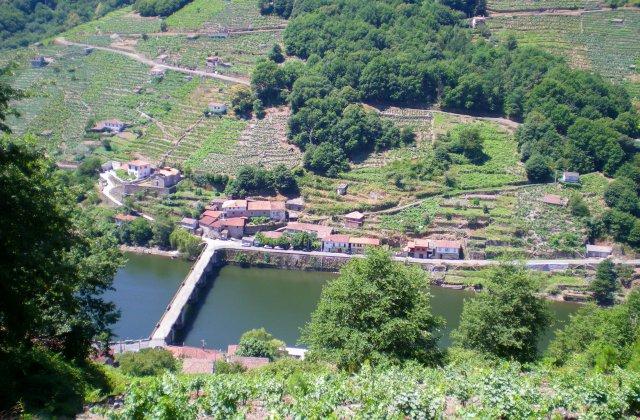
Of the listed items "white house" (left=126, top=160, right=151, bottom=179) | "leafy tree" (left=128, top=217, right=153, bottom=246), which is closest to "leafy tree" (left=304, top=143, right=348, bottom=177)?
"white house" (left=126, top=160, right=151, bottom=179)

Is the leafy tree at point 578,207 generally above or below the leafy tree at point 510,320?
below

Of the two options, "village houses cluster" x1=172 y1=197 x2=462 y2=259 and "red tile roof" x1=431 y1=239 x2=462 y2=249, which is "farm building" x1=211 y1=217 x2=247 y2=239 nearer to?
"village houses cluster" x1=172 y1=197 x2=462 y2=259

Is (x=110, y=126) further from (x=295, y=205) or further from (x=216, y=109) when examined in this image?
(x=295, y=205)

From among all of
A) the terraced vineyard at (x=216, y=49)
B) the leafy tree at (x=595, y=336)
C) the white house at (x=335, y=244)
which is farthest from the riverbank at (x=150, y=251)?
the leafy tree at (x=595, y=336)

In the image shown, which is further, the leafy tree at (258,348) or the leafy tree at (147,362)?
the leafy tree at (258,348)

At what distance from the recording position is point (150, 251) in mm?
29594

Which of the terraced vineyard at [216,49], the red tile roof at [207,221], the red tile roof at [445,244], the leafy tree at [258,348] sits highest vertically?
the terraced vineyard at [216,49]

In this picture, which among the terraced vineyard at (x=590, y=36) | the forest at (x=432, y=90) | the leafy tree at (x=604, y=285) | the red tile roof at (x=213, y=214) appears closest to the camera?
the leafy tree at (x=604, y=285)

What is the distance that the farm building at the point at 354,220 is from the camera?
30.1 m

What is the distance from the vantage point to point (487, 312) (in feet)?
42.0

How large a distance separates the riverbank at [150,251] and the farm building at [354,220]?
760cm

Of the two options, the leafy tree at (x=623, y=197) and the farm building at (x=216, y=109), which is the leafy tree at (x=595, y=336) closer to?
the leafy tree at (x=623, y=197)

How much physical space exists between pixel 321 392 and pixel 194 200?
2511 centimetres

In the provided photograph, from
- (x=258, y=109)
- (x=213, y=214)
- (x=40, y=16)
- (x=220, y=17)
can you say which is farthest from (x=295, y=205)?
(x=40, y=16)
